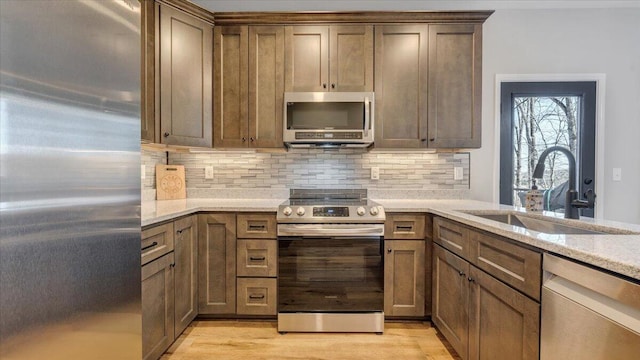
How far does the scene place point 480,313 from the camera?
153cm

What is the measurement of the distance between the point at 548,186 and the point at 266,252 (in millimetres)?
2648

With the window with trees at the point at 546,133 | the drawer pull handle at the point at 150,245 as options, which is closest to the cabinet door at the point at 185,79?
the drawer pull handle at the point at 150,245

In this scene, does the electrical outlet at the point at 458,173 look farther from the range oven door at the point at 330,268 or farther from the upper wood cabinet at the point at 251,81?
the upper wood cabinet at the point at 251,81

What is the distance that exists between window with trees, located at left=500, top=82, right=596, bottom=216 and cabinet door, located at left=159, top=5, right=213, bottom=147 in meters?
2.61

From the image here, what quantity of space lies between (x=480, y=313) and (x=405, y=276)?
0.78 meters

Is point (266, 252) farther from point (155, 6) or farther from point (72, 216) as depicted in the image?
point (155, 6)

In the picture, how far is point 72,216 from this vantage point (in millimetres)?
769

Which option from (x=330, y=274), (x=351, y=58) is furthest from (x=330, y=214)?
(x=351, y=58)

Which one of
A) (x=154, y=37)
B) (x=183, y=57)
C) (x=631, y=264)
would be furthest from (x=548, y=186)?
(x=154, y=37)

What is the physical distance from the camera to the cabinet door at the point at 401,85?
2557mm

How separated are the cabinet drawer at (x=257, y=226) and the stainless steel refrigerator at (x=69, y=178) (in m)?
1.28

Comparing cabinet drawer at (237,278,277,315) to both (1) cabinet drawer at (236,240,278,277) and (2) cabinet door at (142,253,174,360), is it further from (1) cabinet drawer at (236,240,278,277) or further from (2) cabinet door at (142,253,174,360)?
(2) cabinet door at (142,253,174,360)

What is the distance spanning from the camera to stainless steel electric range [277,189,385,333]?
2203 millimetres

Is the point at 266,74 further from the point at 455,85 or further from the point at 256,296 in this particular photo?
the point at 256,296
